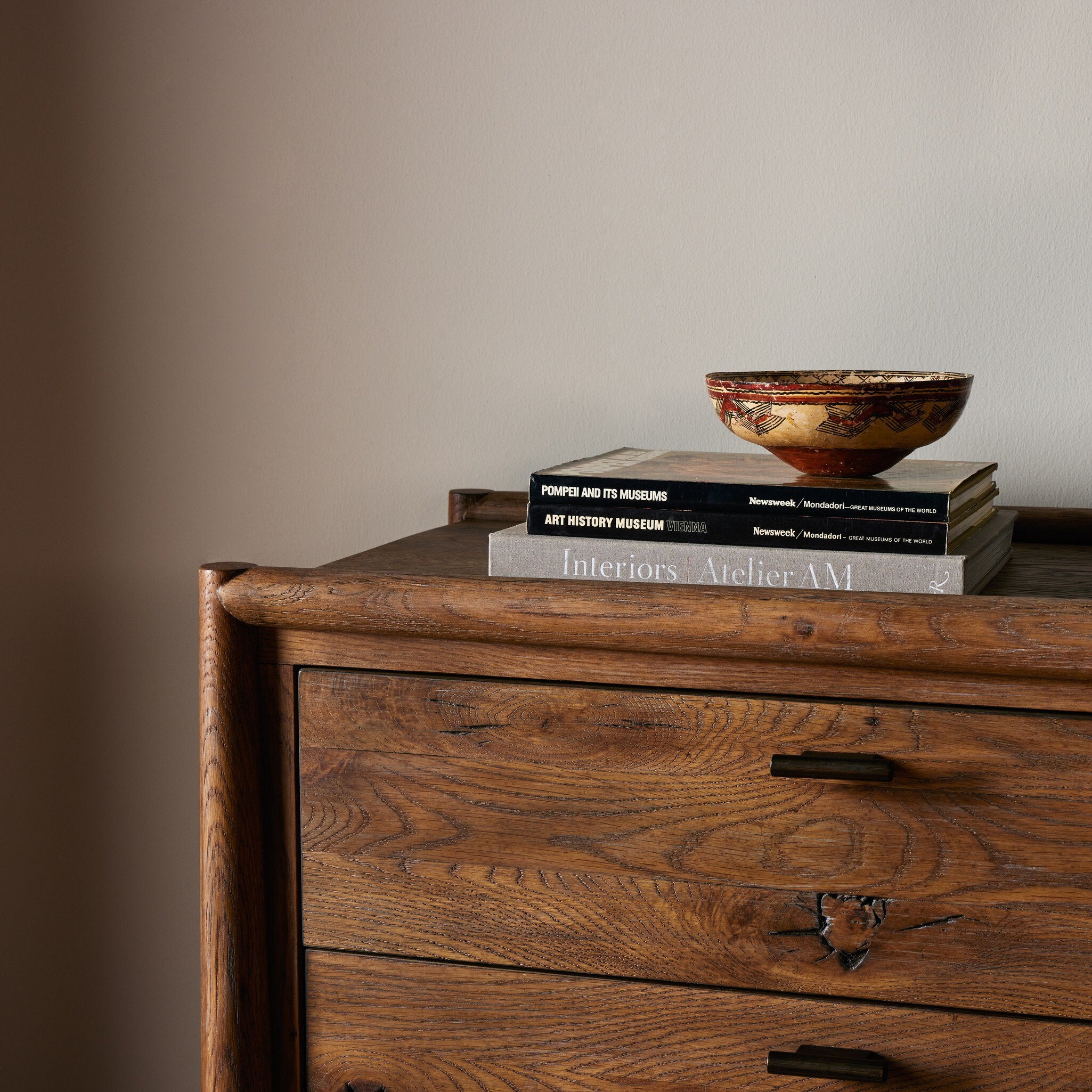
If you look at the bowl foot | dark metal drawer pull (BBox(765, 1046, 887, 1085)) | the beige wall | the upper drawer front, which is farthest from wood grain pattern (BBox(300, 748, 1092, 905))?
the beige wall

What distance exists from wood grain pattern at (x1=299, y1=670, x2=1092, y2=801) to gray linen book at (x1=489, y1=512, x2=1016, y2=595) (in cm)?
8

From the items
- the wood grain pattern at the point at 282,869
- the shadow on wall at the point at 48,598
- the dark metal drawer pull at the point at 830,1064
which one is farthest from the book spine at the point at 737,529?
the shadow on wall at the point at 48,598

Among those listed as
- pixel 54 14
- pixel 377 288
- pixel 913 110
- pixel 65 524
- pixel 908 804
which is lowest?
pixel 908 804

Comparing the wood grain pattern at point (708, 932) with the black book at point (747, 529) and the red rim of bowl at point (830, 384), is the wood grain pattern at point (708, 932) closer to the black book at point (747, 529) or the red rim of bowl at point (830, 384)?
the black book at point (747, 529)

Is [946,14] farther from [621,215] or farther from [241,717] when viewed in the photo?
[241,717]

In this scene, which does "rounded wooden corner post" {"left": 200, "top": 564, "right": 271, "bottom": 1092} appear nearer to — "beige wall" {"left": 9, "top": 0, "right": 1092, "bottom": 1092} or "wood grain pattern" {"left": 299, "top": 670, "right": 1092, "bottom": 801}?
"wood grain pattern" {"left": 299, "top": 670, "right": 1092, "bottom": 801}

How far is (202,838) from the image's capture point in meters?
0.85

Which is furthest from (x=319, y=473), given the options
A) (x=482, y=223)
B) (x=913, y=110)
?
(x=913, y=110)

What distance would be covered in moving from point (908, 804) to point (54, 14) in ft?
3.93

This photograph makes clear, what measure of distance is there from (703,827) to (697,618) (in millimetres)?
139

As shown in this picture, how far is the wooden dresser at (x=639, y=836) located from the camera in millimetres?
751

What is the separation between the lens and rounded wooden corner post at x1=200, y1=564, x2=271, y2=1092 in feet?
2.73

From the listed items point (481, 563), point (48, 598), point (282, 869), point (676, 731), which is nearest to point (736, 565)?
point (676, 731)

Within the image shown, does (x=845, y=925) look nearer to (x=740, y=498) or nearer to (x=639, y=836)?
(x=639, y=836)
